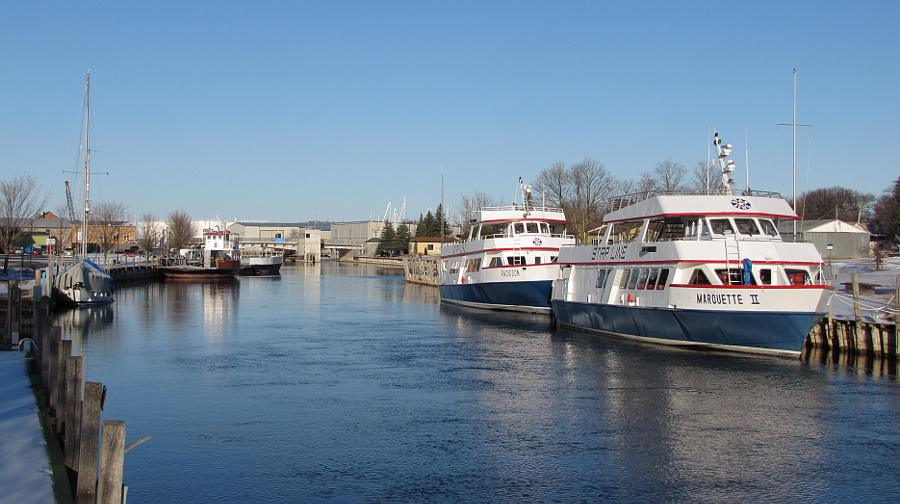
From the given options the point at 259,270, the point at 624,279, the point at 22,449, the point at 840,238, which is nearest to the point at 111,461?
the point at 22,449

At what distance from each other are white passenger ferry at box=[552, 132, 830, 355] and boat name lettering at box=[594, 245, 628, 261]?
1.7 inches

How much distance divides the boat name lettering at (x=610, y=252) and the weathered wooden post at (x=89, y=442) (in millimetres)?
25535

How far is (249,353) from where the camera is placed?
3084 centimetres

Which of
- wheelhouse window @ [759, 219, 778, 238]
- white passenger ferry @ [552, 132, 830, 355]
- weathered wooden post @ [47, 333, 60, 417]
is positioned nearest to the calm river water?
white passenger ferry @ [552, 132, 830, 355]

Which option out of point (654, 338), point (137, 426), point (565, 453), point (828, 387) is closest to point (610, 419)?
point (565, 453)

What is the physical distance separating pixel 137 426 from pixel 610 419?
1083cm

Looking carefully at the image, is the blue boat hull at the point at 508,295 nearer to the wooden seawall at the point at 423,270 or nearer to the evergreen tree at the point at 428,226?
the wooden seawall at the point at 423,270

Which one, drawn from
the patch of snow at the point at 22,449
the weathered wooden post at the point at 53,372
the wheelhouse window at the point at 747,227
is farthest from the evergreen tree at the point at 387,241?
the weathered wooden post at the point at 53,372

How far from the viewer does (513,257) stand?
48844mm

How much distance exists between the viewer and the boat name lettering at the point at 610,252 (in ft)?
111

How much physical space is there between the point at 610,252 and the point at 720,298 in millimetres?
7630

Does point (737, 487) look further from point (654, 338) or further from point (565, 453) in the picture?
point (654, 338)

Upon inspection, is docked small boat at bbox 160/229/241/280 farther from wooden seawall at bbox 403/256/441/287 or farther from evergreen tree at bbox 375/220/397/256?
evergreen tree at bbox 375/220/397/256

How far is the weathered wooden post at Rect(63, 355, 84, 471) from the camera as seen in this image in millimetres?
13258
